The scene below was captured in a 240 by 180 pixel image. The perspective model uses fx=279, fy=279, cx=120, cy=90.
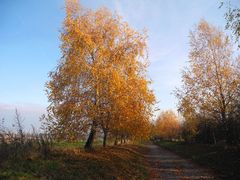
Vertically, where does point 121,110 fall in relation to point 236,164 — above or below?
above

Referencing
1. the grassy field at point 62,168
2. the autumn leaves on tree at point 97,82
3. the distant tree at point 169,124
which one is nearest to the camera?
the grassy field at point 62,168

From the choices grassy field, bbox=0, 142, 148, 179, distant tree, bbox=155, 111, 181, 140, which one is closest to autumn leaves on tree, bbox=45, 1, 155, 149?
grassy field, bbox=0, 142, 148, 179

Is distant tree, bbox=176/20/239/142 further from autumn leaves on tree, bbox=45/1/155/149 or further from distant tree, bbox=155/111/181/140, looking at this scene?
distant tree, bbox=155/111/181/140

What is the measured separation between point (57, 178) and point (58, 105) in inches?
308

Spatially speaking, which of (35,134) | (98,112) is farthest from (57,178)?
(98,112)

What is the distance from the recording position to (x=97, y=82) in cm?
1827

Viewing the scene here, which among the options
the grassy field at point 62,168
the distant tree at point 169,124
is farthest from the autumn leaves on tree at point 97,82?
the distant tree at point 169,124

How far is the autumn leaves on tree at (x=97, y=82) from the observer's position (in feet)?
60.0

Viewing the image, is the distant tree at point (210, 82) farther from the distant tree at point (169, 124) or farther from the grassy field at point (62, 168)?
the distant tree at point (169, 124)

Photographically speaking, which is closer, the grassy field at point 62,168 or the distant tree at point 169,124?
the grassy field at point 62,168

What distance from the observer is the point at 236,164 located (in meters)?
18.5

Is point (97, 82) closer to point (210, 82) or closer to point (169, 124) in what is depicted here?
point (210, 82)

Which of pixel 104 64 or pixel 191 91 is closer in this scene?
pixel 104 64

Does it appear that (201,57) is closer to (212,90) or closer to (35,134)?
(212,90)
